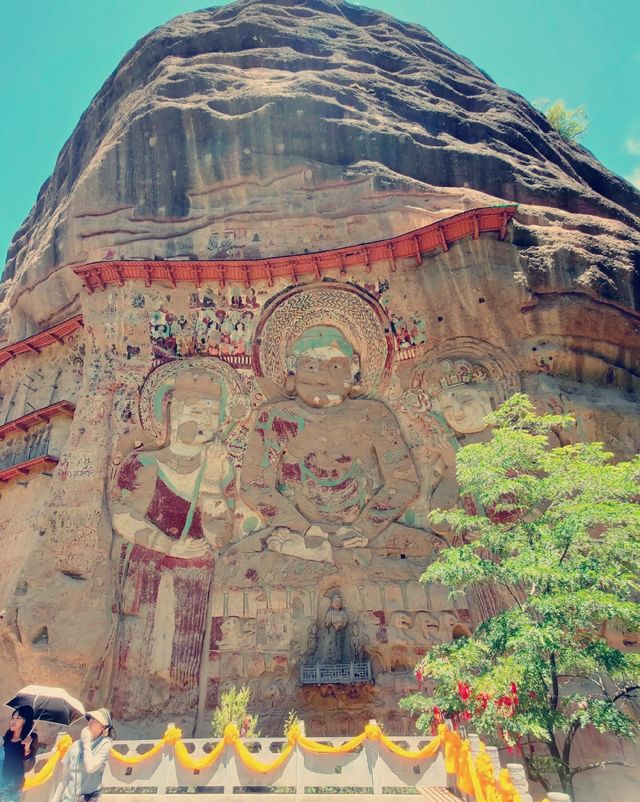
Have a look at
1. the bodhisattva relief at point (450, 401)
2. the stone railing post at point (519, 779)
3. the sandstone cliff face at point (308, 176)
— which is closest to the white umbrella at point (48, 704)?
the stone railing post at point (519, 779)

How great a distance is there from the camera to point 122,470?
13.3 meters

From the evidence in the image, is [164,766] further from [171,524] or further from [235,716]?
[171,524]

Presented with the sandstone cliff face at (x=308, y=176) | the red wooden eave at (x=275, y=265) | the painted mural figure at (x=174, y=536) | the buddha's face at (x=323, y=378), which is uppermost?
the sandstone cliff face at (x=308, y=176)

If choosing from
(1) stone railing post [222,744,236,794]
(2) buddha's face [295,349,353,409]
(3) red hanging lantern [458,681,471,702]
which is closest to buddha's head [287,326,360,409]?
(2) buddha's face [295,349,353,409]

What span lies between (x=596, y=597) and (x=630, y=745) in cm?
556

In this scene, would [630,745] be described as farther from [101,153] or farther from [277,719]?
[101,153]

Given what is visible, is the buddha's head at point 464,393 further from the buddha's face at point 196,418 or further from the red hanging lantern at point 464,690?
the red hanging lantern at point 464,690

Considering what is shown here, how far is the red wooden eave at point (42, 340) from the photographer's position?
618 inches

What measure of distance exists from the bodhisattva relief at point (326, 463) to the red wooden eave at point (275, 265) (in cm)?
161

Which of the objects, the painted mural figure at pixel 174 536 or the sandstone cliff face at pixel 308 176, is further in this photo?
the sandstone cliff face at pixel 308 176

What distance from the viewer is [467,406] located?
13.8 m

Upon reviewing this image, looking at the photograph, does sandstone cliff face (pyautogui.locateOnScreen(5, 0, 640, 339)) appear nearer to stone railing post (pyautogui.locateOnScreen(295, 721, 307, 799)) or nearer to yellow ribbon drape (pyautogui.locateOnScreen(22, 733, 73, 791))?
stone railing post (pyautogui.locateOnScreen(295, 721, 307, 799))

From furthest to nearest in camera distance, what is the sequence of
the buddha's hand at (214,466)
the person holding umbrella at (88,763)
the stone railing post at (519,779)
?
the buddha's hand at (214,466) → the stone railing post at (519,779) → the person holding umbrella at (88,763)

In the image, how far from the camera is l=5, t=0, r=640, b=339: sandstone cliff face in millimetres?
15242
